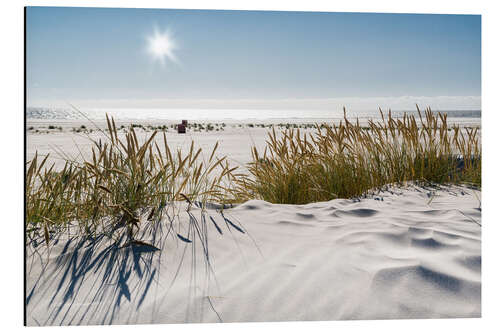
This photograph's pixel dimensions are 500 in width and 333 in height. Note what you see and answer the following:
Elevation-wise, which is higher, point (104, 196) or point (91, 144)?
point (91, 144)

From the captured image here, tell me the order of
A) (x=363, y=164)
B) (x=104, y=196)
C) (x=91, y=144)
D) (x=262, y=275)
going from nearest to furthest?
(x=262, y=275) < (x=104, y=196) < (x=91, y=144) < (x=363, y=164)

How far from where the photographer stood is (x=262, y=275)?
5.23ft

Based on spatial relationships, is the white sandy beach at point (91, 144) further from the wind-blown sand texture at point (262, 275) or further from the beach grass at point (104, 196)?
the wind-blown sand texture at point (262, 275)

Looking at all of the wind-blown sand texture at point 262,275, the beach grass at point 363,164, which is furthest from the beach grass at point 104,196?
the beach grass at point 363,164

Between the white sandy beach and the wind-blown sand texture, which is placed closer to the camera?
the wind-blown sand texture

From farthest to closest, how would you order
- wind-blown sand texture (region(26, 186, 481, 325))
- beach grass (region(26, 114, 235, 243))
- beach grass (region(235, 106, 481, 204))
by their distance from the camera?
beach grass (region(235, 106, 481, 204)), beach grass (region(26, 114, 235, 243)), wind-blown sand texture (region(26, 186, 481, 325))

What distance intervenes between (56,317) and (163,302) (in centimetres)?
44

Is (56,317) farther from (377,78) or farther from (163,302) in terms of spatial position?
(377,78)

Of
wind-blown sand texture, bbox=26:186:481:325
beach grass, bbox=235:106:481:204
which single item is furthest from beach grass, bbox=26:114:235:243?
beach grass, bbox=235:106:481:204

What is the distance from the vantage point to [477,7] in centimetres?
241

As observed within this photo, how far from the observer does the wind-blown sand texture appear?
1503 mm

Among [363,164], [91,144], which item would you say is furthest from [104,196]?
[363,164]

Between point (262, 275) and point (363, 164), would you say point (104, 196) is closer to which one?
point (262, 275)

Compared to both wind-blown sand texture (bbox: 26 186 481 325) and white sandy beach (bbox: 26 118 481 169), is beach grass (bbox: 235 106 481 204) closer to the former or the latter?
white sandy beach (bbox: 26 118 481 169)
